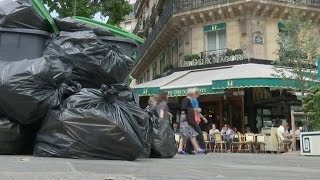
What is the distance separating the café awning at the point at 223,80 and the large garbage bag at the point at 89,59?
38.5 ft

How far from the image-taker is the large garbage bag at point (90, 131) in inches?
191

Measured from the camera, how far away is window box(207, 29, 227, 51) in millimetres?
21969

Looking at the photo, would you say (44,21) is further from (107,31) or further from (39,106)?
(39,106)

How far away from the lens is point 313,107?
12.3 meters

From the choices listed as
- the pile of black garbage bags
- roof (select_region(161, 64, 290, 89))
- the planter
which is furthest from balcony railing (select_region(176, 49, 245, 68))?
the pile of black garbage bags

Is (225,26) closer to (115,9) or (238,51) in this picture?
(238,51)

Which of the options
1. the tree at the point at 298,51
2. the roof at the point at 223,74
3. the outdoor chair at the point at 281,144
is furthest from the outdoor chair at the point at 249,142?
the tree at the point at 298,51

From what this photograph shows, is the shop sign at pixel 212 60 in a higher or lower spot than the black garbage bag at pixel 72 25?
higher

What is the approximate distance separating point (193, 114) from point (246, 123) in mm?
11785

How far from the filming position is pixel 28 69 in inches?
200

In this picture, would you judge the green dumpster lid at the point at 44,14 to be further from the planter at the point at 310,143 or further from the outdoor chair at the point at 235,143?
the outdoor chair at the point at 235,143

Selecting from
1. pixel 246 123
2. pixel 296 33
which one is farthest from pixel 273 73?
pixel 246 123

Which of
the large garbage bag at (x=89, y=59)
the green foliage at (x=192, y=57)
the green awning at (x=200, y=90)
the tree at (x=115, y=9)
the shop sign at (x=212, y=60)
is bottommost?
the large garbage bag at (x=89, y=59)

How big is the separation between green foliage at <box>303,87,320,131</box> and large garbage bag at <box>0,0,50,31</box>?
8032mm
